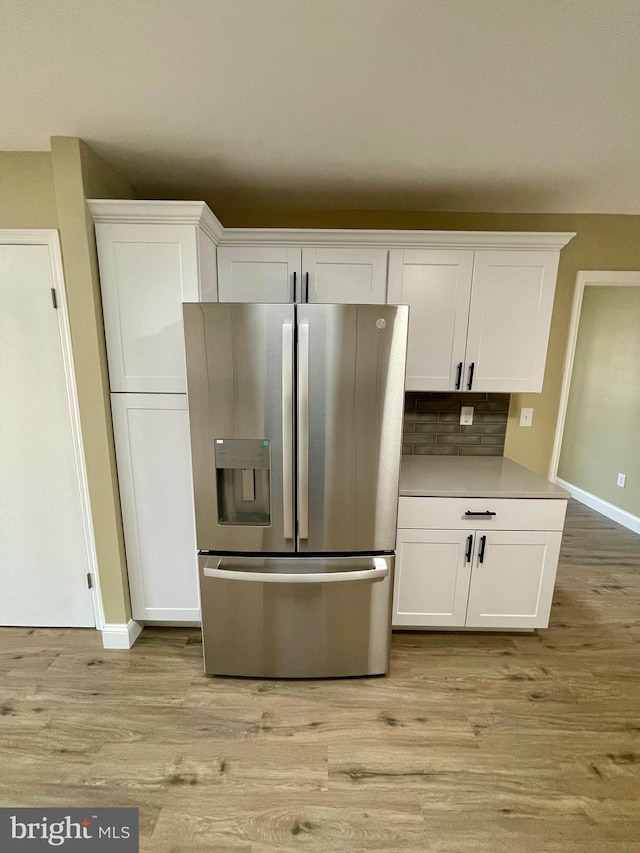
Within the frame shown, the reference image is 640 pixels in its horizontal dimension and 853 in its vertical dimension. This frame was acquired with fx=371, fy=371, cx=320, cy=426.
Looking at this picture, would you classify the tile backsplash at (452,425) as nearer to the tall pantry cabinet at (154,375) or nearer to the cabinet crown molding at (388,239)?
the cabinet crown molding at (388,239)

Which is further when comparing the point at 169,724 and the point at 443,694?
the point at 443,694

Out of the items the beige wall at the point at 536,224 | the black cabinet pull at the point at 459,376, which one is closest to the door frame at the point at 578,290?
the beige wall at the point at 536,224

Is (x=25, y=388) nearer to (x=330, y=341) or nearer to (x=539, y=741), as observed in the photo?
(x=330, y=341)

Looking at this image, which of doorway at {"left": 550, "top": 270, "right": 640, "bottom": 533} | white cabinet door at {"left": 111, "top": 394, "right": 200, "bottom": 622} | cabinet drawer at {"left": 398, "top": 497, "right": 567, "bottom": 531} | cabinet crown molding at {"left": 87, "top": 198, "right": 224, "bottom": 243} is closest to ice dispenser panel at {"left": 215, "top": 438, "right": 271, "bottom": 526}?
white cabinet door at {"left": 111, "top": 394, "right": 200, "bottom": 622}

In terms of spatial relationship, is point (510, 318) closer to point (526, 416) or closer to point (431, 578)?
Answer: point (526, 416)

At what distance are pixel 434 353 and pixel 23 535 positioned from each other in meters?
2.52

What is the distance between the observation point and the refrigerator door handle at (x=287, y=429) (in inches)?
60.1

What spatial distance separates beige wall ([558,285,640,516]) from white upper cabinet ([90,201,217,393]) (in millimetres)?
3987

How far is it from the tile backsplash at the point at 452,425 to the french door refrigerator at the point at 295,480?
0.94m

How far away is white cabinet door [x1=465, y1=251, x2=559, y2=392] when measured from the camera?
2059mm

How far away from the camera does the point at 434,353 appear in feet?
7.08

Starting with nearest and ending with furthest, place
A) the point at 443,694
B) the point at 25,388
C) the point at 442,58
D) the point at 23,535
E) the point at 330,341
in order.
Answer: the point at 442,58 → the point at 330,341 → the point at 443,694 → the point at 25,388 → the point at 23,535

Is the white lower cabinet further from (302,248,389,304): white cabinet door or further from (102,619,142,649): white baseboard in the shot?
(102,619,142,649): white baseboard

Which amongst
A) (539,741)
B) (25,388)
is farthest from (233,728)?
(25,388)
